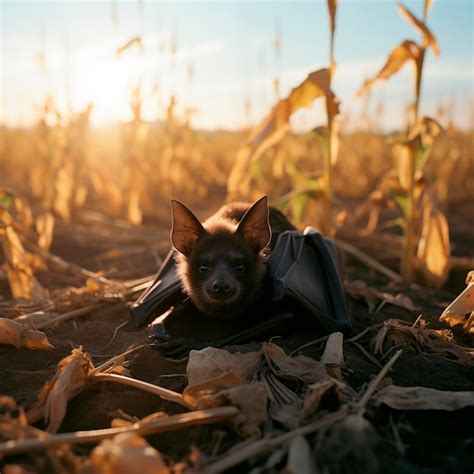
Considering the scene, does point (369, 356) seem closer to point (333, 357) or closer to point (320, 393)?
point (333, 357)

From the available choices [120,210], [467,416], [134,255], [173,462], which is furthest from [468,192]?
[173,462]

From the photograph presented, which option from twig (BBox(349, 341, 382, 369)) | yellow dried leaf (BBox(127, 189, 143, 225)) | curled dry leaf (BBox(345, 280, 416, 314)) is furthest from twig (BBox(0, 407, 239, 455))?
yellow dried leaf (BBox(127, 189, 143, 225))

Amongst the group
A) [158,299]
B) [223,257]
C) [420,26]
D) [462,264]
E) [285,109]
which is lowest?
[462,264]

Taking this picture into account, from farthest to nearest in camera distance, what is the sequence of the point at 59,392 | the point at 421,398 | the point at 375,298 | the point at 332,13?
the point at 332,13, the point at 375,298, the point at 421,398, the point at 59,392

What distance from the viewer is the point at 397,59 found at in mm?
4965

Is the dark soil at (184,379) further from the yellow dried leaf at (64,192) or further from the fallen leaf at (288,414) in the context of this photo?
the yellow dried leaf at (64,192)

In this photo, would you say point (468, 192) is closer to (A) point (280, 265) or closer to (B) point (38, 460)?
(A) point (280, 265)

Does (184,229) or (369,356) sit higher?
(184,229)

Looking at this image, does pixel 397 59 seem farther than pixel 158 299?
Yes

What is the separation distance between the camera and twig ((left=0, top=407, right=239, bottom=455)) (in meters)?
1.95

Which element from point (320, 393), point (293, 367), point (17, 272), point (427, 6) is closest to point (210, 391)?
point (320, 393)

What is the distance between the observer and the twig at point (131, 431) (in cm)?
195

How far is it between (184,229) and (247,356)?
122 cm

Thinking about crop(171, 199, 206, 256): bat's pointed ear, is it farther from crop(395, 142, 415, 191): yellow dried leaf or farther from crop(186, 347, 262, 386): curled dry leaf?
crop(395, 142, 415, 191): yellow dried leaf
